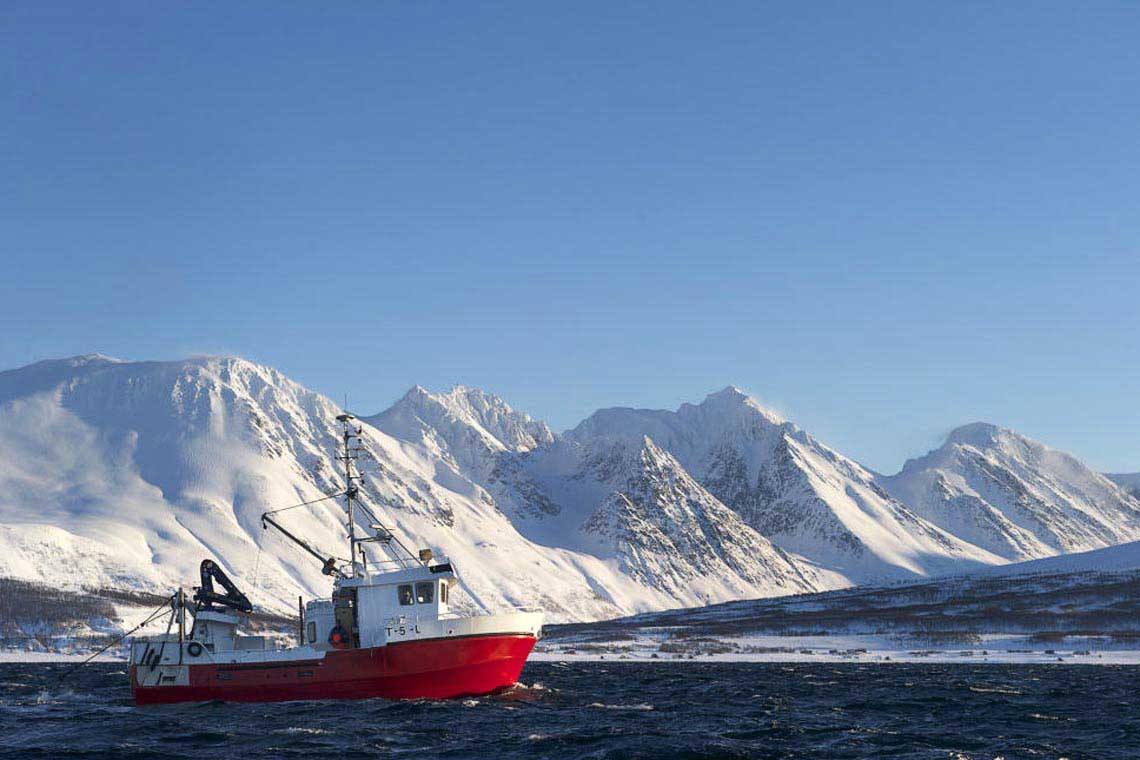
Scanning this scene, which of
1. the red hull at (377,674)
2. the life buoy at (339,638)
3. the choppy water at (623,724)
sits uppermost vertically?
the life buoy at (339,638)

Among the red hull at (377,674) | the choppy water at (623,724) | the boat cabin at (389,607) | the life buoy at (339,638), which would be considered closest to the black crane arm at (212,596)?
the red hull at (377,674)

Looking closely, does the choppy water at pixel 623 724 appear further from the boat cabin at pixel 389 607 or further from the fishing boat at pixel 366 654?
the boat cabin at pixel 389 607

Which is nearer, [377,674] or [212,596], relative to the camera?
[377,674]

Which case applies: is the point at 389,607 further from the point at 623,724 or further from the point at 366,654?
the point at 623,724

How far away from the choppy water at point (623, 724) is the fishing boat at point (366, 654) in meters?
1.97

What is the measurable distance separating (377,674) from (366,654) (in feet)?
4.51

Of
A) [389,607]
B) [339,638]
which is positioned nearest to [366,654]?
[339,638]

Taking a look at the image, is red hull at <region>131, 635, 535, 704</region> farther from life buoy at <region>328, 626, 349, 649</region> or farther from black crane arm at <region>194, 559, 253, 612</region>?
black crane arm at <region>194, 559, 253, 612</region>

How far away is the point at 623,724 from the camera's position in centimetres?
5784

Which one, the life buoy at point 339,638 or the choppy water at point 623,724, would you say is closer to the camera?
the choppy water at point 623,724

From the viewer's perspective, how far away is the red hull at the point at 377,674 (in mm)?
69375

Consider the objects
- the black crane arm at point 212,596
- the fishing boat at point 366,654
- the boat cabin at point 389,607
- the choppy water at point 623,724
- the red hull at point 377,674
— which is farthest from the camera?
the black crane arm at point 212,596

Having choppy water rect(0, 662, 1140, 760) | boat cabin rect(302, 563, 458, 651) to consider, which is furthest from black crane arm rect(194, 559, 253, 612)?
boat cabin rect(302, 563, 458, 651)

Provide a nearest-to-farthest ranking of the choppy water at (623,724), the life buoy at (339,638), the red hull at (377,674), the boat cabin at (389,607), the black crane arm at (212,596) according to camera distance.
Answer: the choppy water at (623,724)
the red hull at (377,674)
the boat cabin at (389,607)
the life buoy at (339,638)
the black crane arm at (212,596)
